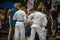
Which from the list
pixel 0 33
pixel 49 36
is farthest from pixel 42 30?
pixel 0 33

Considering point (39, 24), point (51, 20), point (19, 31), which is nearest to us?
point (39, 24)

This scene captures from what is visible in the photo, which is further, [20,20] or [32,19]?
[20,20]

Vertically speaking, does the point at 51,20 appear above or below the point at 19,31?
above

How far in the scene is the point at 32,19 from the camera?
12297 millimetres

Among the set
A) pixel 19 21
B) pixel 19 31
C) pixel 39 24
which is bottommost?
pixel 19 31

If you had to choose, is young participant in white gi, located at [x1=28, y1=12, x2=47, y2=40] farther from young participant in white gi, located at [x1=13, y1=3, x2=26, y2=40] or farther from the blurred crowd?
the blurred crowd

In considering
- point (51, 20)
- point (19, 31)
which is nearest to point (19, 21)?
point (19, 31)

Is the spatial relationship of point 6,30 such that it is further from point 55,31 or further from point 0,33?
point 55,31

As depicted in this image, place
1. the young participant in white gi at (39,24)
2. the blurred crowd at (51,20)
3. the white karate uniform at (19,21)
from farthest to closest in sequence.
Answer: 1. the blurred crowd at (51,20)
2. the white karate uniform at (19,21)
3. the young participant in white gi at (39,24)

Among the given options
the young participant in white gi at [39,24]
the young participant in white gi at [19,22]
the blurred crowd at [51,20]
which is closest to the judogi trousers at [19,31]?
the young participant in white gi at [19,22]

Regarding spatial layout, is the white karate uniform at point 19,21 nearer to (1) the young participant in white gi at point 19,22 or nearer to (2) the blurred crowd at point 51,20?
(1) the young participant in white gi at point 19,22

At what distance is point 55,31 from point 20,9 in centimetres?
297

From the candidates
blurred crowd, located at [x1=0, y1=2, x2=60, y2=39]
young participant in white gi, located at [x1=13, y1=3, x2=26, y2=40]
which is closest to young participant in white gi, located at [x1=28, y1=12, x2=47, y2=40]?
young participant in white gi, located at [x1=13, y1=3, x2=26, y2=40]

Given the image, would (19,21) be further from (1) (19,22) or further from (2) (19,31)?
(2) (19,31)
